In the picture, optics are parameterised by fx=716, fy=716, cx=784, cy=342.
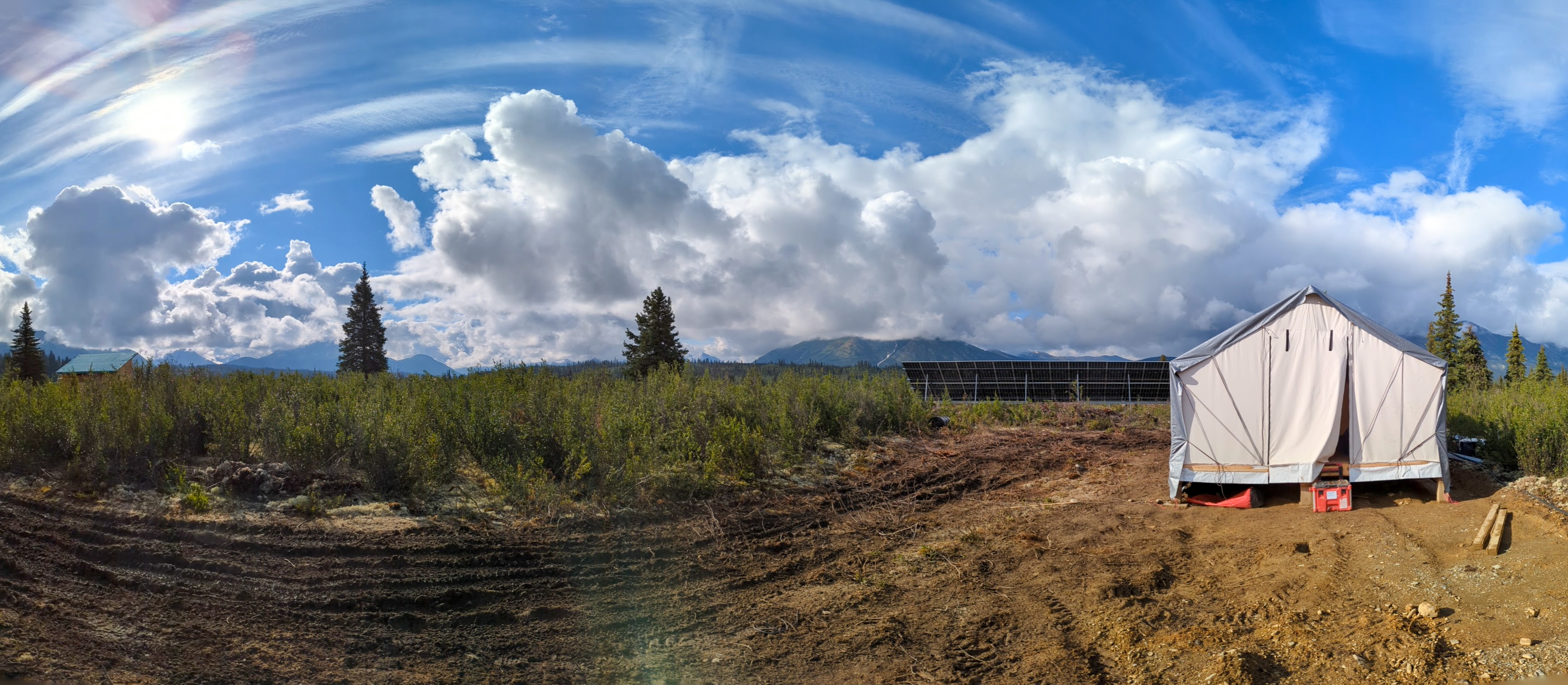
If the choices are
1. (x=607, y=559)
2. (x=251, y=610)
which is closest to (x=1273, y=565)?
(x=607, y=559)

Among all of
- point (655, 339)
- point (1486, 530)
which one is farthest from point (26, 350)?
point (1486, 530)

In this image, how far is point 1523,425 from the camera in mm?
Result: 9789

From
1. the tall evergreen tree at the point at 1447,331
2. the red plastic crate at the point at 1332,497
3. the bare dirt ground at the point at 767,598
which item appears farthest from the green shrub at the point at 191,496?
the tall evergreen tree at the point at 1447,331

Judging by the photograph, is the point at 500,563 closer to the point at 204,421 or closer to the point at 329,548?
the point at 329,548

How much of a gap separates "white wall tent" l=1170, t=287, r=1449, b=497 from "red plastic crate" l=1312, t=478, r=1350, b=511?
27 centimetres

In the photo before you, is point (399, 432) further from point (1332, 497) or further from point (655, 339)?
point (655, 339)

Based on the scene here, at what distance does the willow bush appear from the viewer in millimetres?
7992

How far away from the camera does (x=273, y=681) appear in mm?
4223

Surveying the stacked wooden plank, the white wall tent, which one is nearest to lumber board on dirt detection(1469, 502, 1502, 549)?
the stacked wooden plank

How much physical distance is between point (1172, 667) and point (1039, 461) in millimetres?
8789

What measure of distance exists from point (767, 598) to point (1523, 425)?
10.9 m

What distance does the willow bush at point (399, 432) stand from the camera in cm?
799

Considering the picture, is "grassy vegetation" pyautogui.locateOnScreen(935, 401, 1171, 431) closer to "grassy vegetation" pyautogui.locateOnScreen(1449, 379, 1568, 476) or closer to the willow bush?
"grassy vegetation" pyautogui.locateOnScreen(1449, 379, 1568, 476)

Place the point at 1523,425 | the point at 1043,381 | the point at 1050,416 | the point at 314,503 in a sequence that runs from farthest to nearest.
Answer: the point at 1043,381
the point at 1050,416
the point at 1523,425
the point at 314,503
